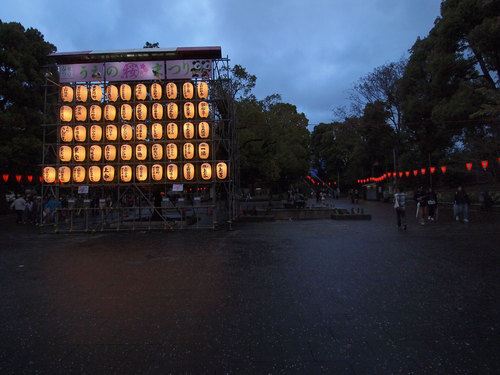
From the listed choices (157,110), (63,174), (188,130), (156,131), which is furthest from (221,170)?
(63,174)

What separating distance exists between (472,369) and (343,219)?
47.4ft

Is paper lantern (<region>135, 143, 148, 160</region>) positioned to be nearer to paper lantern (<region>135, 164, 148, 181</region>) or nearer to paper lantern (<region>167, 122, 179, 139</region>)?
paper lantern (<region>135, 164, 148, 181</region>)

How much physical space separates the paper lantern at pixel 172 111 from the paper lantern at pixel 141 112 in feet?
4.00

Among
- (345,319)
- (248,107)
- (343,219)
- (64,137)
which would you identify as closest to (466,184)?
(343,219)

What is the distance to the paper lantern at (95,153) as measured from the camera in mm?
14023

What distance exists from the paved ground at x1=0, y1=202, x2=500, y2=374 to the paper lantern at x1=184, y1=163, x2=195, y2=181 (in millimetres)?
6085

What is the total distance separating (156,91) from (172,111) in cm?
138

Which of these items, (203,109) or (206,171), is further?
(203,109)

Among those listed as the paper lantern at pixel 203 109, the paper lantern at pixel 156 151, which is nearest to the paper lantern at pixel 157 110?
the paper lantern at pixel 156 151

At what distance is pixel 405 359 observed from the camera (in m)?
2.93

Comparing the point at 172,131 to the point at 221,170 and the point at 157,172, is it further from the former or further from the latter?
the point at 221,170

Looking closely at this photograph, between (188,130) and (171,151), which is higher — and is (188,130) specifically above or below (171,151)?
above

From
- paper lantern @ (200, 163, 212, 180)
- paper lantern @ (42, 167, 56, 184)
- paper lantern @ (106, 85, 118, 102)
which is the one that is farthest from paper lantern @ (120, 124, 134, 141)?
paper lantern @ (200, 163, 212, 180)

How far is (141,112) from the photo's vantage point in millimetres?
14148
